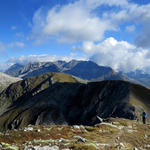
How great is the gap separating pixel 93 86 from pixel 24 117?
7294 cm

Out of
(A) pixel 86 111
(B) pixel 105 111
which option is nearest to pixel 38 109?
(A) pixel 86 111

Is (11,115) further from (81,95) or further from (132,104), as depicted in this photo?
(132,104)

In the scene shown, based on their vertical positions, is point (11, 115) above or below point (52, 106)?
below

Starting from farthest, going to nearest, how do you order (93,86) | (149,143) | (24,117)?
(24,117) → (93,86) → (149,143)

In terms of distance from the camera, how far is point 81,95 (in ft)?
540

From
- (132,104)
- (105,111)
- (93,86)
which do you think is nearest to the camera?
(132,104)

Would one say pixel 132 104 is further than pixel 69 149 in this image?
Yes

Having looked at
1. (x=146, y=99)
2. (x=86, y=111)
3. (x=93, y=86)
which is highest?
(x=93, y=86)

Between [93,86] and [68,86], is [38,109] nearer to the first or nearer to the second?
[68,86]

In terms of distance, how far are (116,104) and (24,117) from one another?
96.1 metres

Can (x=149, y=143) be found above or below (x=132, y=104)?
below

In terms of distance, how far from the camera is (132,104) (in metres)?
109

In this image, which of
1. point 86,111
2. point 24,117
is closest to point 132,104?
point 86,111

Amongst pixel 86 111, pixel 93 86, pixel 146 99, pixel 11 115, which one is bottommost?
pixel 11 115
